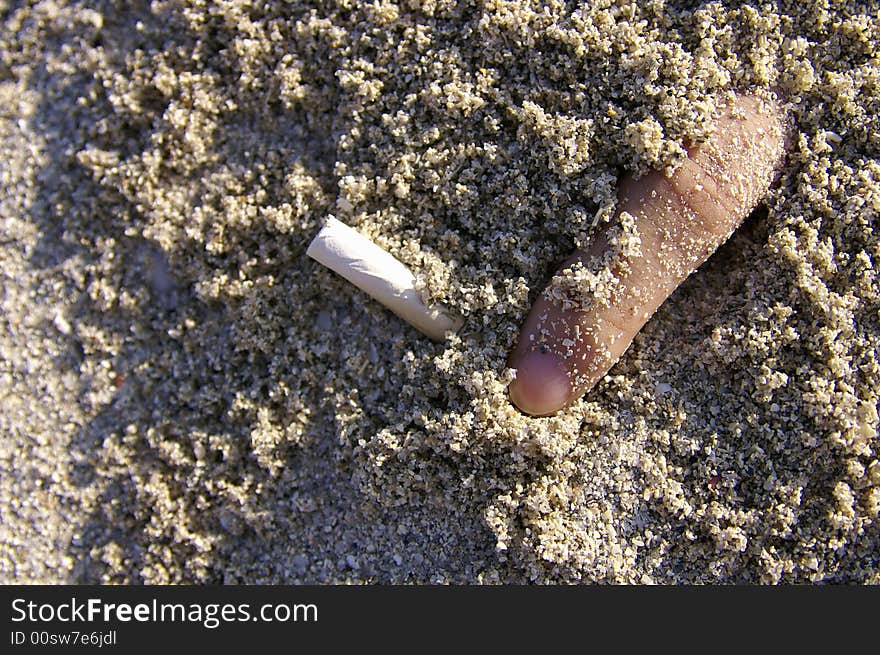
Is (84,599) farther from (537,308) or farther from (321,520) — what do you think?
(537,308)

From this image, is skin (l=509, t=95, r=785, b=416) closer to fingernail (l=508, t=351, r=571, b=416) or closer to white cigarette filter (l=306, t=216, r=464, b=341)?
fingernail (l=508, t=351, r=571, b=416)

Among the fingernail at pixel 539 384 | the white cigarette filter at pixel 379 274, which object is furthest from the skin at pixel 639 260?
the white cigarette filter at pixel 379 274

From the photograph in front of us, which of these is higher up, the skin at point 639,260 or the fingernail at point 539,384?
the skin at point 639,260

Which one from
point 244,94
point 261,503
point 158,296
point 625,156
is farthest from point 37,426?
point 625,156

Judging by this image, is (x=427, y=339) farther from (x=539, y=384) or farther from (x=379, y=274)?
(x=539, y=384)

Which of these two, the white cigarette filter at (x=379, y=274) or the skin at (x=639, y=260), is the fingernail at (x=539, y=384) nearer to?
the skin at (x=639, y=260)

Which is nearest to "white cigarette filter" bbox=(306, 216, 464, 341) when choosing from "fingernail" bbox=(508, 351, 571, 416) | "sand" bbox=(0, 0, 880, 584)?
"sand" bbox=(0, 0, 880, 584)
